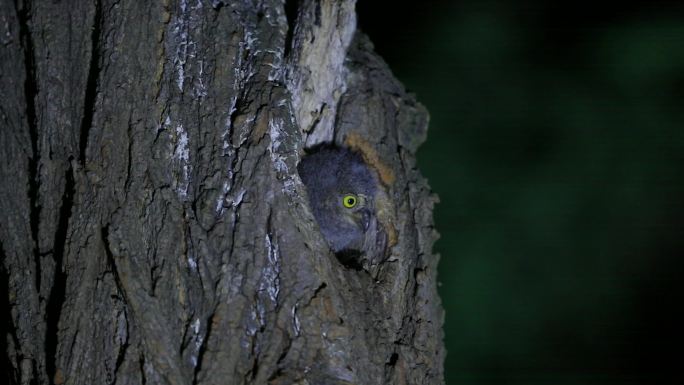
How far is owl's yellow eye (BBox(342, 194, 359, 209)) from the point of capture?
3.46 meters

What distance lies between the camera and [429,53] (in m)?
6.03

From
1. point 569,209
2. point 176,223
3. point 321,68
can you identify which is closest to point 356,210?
point 321,68

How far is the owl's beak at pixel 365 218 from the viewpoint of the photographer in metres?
3.27

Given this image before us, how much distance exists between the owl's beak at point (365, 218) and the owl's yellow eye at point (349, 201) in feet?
0.32

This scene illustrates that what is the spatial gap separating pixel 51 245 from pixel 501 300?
3957mm

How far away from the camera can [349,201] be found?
3.50m

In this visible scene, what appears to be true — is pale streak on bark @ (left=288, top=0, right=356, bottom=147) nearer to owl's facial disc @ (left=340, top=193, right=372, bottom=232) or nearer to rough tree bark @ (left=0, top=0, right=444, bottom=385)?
rough tree bark @ (left=0, top=0, right=444, bottom=385)

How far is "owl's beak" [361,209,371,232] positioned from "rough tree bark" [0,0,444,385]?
33cm

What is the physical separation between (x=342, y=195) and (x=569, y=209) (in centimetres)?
274

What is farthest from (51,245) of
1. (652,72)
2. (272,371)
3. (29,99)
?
(652,72)

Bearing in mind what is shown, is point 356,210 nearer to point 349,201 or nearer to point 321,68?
point 349,201

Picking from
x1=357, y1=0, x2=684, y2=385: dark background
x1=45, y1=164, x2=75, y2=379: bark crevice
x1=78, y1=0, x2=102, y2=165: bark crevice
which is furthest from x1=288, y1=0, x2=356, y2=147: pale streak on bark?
x1=357, y1=0, x2=684, y2=385: dark background

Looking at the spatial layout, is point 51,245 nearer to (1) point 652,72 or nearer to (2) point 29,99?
(2) point 29,99

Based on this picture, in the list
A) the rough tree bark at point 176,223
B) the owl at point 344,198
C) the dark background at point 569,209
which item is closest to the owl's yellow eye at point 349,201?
the owl at point 344,198
